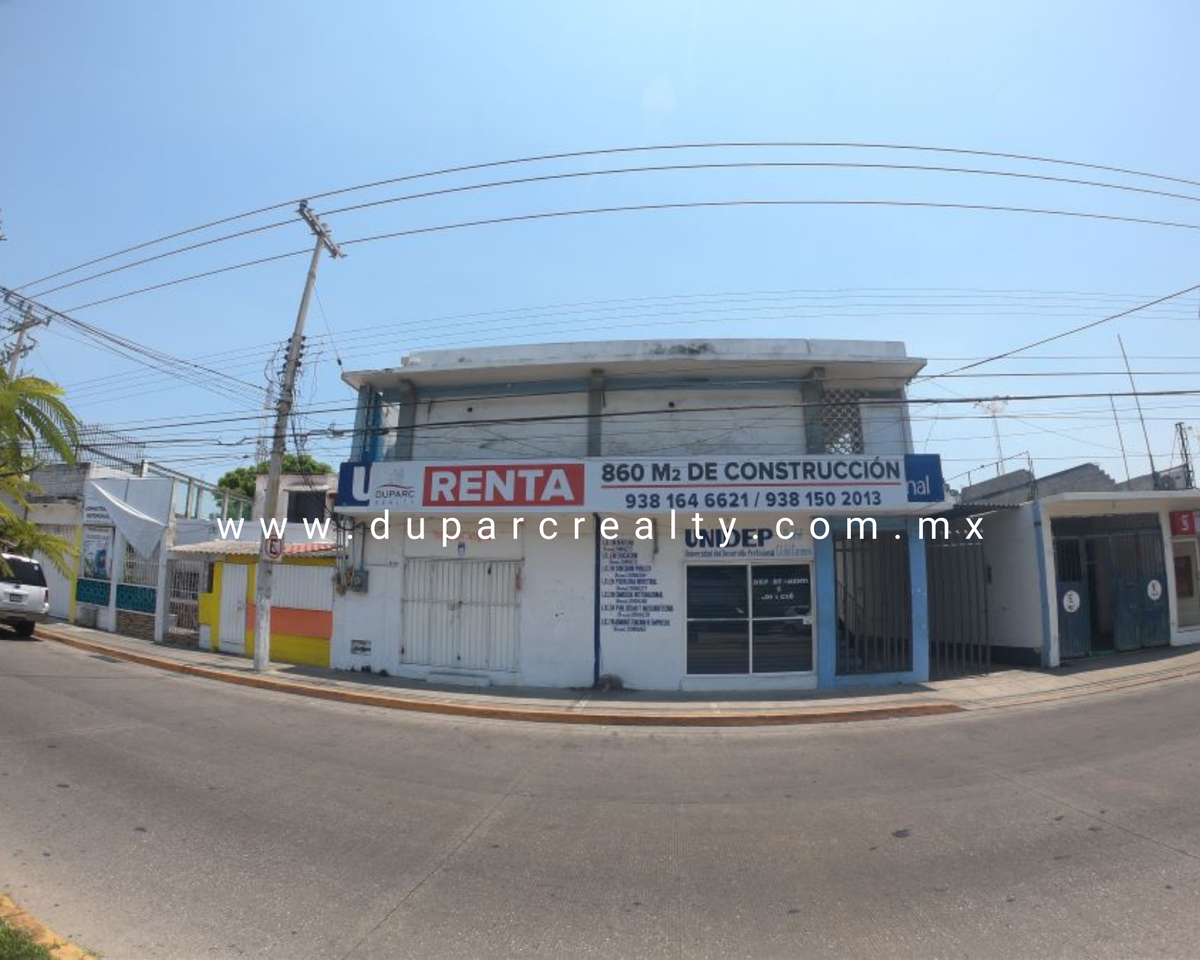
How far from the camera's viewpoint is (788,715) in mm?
9570

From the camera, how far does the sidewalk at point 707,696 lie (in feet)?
31.8

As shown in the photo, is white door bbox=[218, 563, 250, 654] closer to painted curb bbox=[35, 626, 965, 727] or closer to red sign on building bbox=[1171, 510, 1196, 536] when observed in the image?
painted curb bbox=[35, 626, 965, 727]

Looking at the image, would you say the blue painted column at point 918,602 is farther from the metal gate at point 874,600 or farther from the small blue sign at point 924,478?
the small blue sign at point 924,478

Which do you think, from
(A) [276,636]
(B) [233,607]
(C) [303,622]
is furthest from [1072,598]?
(B) [233,607]

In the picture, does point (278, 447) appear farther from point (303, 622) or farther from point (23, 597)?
point (23, 597)

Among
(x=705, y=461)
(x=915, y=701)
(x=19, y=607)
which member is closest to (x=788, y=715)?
(x=915, y=701)

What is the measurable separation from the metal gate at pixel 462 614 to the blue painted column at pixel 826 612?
5.60 m

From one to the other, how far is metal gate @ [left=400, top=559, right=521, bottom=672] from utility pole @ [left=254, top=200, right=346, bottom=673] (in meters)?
2.76

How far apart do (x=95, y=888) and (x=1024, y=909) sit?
5287 millimetres

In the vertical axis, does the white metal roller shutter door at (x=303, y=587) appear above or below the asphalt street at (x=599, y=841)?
above

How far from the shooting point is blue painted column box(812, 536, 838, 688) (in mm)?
11711

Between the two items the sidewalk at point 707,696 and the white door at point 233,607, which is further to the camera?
the white door at point 233,607

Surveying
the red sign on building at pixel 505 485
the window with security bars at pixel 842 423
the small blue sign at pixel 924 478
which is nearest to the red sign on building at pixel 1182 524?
the small blue sign at pixel 924 478

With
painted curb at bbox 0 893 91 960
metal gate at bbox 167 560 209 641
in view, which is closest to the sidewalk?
metal gate at bbox 167 560 209 641
